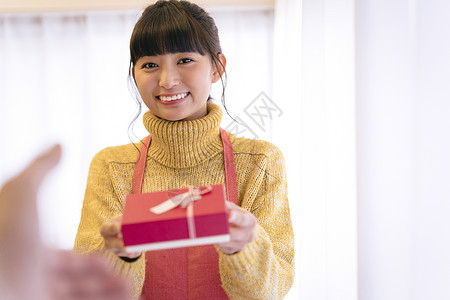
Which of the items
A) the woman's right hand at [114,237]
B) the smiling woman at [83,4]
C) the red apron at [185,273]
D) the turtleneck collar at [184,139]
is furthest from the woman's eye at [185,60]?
the smiling woman at [83,4]

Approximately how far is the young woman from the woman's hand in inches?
3.9

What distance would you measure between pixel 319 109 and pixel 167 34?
2.65 feet

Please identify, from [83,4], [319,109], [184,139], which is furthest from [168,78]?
[83,4]

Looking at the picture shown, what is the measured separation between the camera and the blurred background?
107 cm

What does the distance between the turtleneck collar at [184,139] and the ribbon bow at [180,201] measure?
0.27m

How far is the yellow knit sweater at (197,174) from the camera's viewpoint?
0.85 m

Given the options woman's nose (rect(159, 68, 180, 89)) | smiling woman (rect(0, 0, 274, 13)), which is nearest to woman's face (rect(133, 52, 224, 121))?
woman's nose (rect(159, 68, 180, 89))

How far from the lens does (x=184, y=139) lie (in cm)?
90

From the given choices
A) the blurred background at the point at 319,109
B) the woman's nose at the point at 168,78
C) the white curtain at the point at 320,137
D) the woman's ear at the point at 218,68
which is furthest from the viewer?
the white curtain at the point at 320,137

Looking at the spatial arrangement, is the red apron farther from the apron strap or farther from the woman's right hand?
the woman's right hand

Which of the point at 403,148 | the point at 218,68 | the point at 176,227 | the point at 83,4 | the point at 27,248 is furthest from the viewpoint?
the point at 83,4

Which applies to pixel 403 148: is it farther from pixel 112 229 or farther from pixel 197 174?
pixel 112 229

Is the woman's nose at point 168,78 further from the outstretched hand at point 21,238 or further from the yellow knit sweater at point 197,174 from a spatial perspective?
the outstretched hand at point 21,238

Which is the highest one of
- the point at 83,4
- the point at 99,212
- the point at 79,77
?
the point at 83,4
